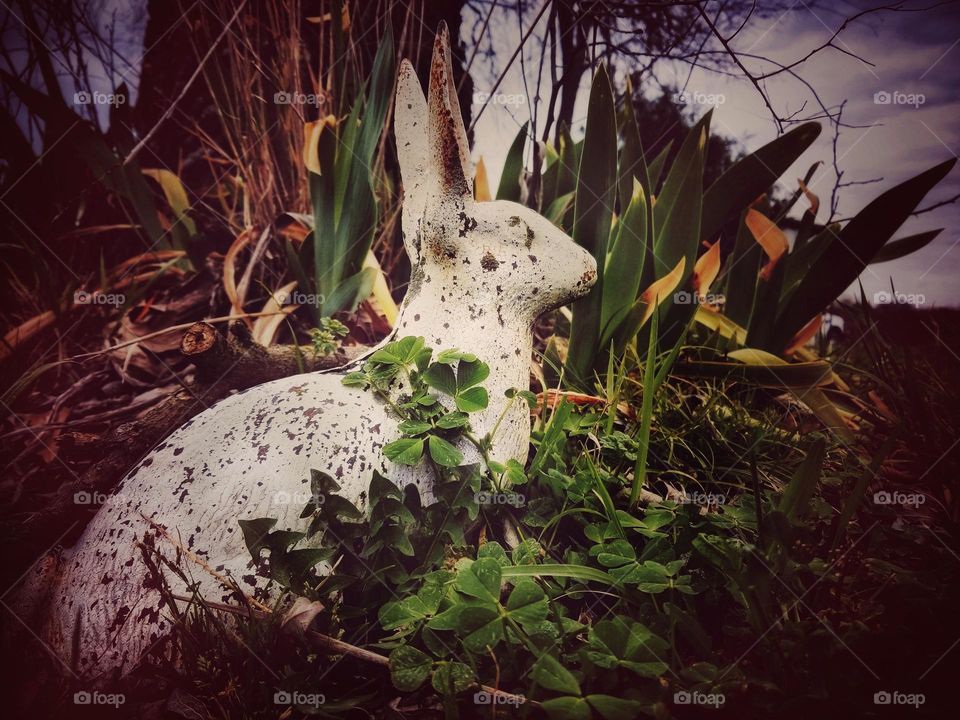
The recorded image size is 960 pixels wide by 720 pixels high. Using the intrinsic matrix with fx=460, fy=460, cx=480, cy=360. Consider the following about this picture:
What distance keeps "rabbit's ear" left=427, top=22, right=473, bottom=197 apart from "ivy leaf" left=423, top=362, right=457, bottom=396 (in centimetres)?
43

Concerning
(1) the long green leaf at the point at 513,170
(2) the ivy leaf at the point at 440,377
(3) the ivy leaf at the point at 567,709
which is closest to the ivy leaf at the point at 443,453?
(2) the ivy leaf at the point at 440,377

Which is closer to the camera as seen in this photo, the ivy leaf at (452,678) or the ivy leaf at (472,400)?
the ivy leaf at (452,678)

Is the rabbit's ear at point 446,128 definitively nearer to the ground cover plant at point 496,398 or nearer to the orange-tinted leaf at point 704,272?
the ground cover plant at point 496,398

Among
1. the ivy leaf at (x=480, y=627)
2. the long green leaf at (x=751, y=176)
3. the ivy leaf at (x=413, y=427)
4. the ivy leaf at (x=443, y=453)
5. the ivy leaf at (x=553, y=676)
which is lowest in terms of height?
the ivy leaf at (x=553, y=676)

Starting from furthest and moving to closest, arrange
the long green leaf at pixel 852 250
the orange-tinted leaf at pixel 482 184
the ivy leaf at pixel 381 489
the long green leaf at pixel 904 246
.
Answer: the orange-tinted leaf at pixel 482 184, the long green leaf at pixel 904 246, the long green leaf at pixel 852 250, the ivy leaf at pixel 381 489

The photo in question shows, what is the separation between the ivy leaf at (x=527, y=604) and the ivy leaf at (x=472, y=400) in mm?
353

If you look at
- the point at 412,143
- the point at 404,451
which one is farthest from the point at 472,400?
the point at 412,143

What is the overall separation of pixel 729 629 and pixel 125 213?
2.48 m

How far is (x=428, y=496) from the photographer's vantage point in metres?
1.00

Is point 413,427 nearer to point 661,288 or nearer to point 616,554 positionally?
point 616,554

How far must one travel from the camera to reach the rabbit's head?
1.13 meters

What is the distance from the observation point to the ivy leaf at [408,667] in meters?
0.75

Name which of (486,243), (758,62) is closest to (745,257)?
(758,62)

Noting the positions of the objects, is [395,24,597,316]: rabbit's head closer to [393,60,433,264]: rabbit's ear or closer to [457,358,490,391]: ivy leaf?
[393,60,433,264]: rabbit's ear
